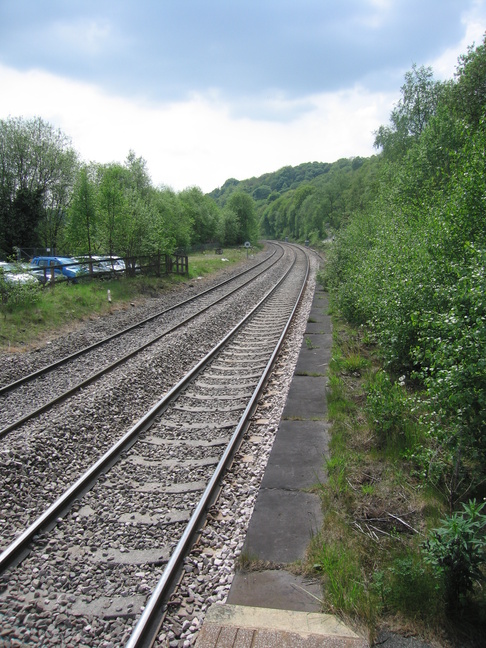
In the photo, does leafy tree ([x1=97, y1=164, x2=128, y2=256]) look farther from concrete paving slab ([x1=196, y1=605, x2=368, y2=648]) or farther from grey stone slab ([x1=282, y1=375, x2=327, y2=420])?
concrete paving slab ([x1=196, y1=605, x2=368, y2=648])

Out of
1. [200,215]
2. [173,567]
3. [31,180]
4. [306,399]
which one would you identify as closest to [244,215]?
[200,215]

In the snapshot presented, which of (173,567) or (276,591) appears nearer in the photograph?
(276,591)

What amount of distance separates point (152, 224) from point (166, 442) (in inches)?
761

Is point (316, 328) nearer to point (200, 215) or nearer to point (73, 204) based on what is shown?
point (73, 204)

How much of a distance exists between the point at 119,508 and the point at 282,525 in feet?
6.16

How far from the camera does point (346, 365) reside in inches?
387

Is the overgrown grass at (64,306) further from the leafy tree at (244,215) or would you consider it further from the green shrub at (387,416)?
the leafy tree at (244,215)

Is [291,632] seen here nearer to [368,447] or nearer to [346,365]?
[368,447]

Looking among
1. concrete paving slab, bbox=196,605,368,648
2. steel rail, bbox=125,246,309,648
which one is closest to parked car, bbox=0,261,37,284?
steel rail, bbox=125,246,309,648

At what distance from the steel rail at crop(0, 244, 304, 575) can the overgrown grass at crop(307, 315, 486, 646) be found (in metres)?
2.81

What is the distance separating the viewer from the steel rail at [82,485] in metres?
4.38

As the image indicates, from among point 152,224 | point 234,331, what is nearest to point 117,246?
point 152,224

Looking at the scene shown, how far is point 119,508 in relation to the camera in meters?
5.15

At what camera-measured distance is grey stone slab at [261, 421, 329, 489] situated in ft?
18.3
